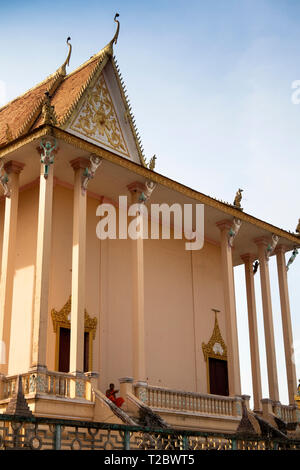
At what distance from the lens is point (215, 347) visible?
17484 mm

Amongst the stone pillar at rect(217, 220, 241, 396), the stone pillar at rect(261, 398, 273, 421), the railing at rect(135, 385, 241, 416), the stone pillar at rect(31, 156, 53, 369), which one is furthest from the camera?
the stone pillar at rect(261, 398, 273, 421)

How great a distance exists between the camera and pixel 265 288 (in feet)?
57.7

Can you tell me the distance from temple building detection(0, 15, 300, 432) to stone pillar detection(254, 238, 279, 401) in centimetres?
4

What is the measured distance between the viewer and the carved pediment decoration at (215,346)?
56.2 ft

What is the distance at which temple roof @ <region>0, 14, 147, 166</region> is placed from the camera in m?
14.0

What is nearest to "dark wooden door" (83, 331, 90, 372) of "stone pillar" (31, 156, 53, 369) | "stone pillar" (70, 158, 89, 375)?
"stone pillar" (70, 158, 89, 375)

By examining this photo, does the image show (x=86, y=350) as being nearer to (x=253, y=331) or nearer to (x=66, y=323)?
(x=66, y=323)

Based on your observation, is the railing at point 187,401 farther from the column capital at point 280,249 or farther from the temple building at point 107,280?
the column capital at point 280,249

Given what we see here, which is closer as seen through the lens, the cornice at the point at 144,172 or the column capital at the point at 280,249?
the cornice at the point at 144,172

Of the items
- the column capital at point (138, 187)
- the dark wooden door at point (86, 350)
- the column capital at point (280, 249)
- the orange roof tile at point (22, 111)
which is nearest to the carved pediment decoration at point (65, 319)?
the dark wooden door at point (86, 350)

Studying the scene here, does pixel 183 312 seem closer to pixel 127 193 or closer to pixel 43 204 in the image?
pixel 127 193

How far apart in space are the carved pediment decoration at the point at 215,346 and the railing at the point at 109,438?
22.9ft

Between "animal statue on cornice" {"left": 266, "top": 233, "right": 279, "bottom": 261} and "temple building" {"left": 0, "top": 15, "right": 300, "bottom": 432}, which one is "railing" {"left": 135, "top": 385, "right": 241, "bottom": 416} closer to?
"temple building" {"left": 0, "top": 15, "right": 300, "bottom": 432}
